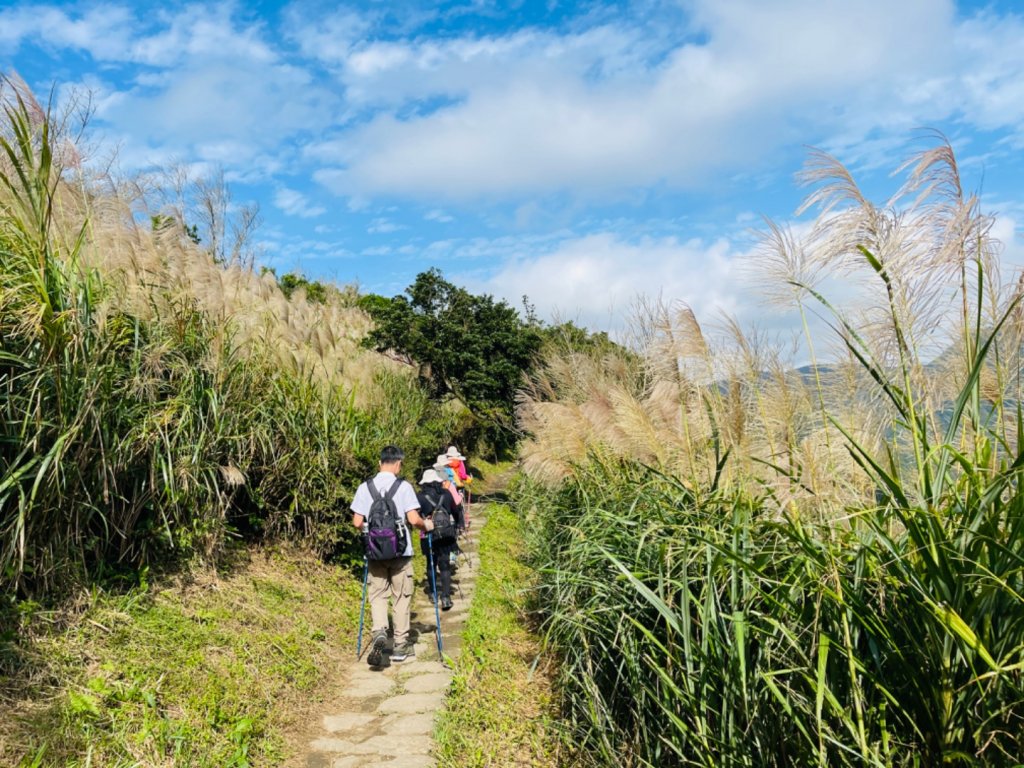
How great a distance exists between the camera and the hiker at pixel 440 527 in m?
7.44

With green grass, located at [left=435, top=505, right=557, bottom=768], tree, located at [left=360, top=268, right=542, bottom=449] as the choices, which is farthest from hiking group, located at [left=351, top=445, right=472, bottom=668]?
tree, located at [left=360, top=268, right=542, bottom=449]

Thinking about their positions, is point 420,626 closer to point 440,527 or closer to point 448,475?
point 440,527

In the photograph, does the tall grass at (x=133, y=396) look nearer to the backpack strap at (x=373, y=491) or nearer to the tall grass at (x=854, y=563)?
the backpack strap at (x=373, y=491)

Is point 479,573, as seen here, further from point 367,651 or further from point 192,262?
point 192,262

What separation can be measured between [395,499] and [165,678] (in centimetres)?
213

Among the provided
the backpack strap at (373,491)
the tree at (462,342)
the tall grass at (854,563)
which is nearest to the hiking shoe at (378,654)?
the backpack strap at (373,491)

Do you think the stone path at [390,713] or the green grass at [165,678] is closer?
the green grass at [165,678]

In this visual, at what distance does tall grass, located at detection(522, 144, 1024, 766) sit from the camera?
2.19 m

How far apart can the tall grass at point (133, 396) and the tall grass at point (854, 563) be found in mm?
3176

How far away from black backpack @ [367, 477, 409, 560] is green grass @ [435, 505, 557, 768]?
1062 millimetres

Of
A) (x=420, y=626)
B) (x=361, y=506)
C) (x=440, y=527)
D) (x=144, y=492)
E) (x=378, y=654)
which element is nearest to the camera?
(x=144, y=492)

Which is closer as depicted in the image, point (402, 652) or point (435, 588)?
point (402, 652)

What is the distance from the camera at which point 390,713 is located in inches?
194

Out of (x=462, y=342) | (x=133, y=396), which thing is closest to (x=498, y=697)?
(x=133, y=396)
